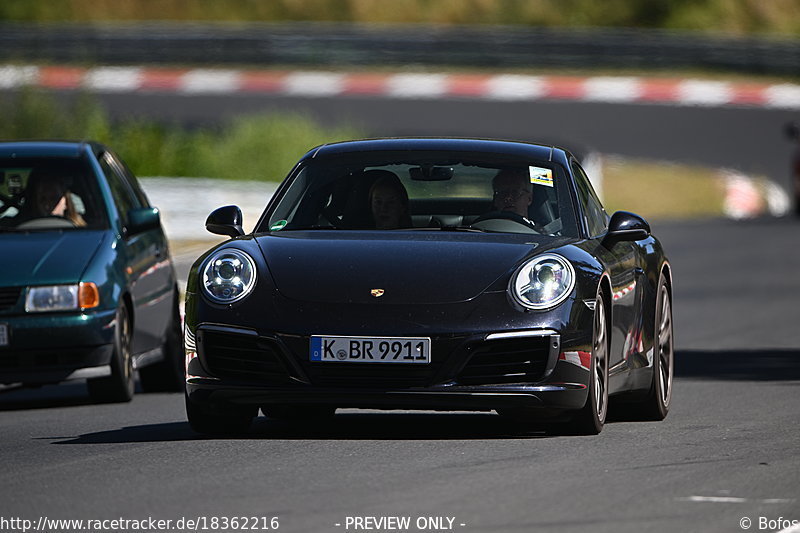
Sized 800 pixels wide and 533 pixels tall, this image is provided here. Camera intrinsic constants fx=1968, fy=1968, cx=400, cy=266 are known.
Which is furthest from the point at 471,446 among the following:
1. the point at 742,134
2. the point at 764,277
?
the point at 742,134

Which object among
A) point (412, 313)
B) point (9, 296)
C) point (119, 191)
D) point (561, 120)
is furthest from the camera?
point (561, 120)

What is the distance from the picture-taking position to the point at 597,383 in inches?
332

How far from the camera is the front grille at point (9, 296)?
10734mm

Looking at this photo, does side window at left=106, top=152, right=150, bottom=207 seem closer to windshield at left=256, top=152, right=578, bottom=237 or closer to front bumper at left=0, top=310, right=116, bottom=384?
front bumper at left=0, top=310, right=116, bottom=384

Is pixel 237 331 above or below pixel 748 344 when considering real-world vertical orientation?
above

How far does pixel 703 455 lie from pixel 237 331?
1967 mm

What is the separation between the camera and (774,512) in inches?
253

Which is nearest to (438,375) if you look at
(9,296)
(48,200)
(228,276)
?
(228,276)

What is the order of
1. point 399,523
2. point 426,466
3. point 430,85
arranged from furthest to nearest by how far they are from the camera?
point 430,85 < point 426,466 < point 399,523

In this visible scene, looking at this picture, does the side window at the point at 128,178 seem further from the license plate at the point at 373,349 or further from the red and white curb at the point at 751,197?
the red and white curb at the point at 751,197

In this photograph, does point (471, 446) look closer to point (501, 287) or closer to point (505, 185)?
point (501, 287)

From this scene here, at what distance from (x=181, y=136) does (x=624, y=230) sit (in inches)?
895

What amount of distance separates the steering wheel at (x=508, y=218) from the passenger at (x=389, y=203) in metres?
0.31

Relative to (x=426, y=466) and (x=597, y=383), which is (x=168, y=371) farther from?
(x=426, y=466)
